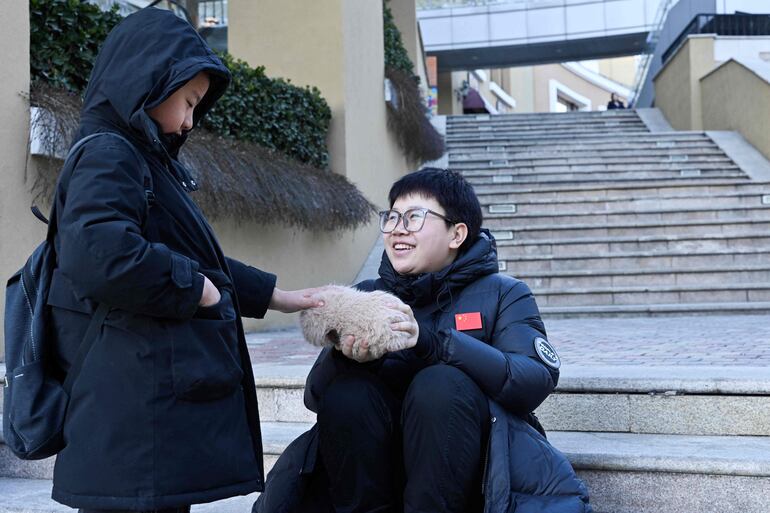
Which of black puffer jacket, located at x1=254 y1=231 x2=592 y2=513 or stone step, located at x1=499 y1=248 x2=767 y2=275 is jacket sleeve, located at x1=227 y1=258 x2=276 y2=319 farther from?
stone step, located at x1=499 y1=248 x2=767 y2=275

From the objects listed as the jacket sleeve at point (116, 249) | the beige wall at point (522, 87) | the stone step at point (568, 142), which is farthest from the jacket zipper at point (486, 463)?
the beige wall at point (522, 87)

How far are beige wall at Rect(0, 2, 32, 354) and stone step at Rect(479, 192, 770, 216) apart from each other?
4.94 m

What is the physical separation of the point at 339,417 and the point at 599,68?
1577 inches

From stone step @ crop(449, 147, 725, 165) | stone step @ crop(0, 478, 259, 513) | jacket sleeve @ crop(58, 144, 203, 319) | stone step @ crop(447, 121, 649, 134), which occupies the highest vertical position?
stone step @ crop(447, 121, 649, 134)

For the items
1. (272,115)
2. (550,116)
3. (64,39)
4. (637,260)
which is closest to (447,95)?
(550,116)

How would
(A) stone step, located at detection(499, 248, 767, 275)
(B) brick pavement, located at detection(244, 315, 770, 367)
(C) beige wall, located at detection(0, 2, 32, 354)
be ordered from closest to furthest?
(B) brick pavement, located at detection(244, 315, 770, 367) → (C) beige wall, located at detection(0, 2, 32, 354) → (A) stone step, located at detection(499, 248, 767, 275)

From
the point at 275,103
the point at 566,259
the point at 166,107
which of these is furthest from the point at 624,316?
the point at 166,107

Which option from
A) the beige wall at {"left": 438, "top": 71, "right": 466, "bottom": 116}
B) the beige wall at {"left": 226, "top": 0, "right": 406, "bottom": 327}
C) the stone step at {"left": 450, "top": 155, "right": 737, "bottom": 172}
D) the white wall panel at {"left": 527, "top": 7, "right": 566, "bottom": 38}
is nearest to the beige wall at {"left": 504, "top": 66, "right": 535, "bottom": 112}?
the beige wall at {"left": 438, "top": 71, "right": 466, "bottom": 116}

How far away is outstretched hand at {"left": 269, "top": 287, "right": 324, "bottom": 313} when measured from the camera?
6.21 feet

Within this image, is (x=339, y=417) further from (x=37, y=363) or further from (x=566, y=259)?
(x=566, y=259)

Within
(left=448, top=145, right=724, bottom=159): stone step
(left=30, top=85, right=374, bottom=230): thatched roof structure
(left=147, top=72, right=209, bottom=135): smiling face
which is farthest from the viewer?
(left=448, top=145, right=724, bottom=159): stone step

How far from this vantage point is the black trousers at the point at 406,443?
5.98ft

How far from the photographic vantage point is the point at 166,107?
161 centimetres

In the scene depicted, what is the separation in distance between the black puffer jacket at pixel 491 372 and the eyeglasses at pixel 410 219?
114 mm
